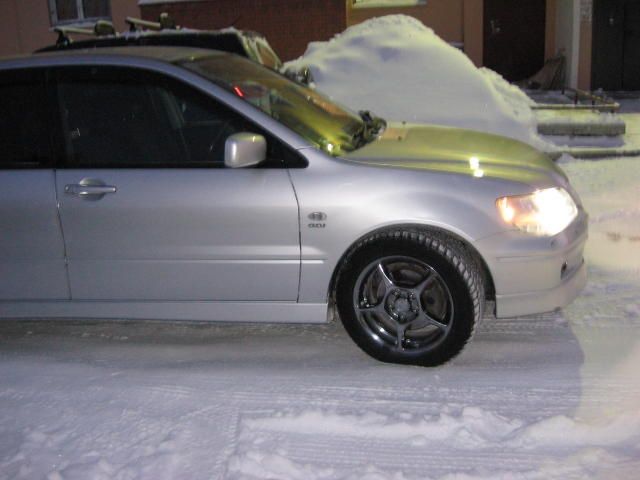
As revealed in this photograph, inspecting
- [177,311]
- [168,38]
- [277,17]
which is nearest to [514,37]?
[277,17]

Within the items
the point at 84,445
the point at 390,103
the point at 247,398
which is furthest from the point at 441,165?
the point at 390,103

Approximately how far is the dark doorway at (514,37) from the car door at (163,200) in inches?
485

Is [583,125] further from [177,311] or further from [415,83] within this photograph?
[177,311]

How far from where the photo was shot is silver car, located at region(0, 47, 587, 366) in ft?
13.6

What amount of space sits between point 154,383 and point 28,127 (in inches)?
66.4

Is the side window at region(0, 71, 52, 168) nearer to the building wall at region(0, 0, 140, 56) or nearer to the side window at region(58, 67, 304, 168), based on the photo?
the side window at region(58, 67, 304, 168)

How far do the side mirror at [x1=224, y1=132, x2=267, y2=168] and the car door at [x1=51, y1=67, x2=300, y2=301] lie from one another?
0.32 feet

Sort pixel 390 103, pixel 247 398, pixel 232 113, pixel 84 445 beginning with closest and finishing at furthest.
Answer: pixel 84 445
pixel 247 398
pixel 232 113
pixel 390 103

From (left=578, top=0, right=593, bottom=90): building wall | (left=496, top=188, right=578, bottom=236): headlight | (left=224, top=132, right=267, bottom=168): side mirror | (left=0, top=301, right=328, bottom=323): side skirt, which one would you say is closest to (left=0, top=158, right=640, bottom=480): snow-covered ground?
(left=0, top=301, right=328, bottom=323): side skirt

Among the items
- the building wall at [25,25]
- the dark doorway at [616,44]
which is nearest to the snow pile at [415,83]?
the dark doorway at [616,44]

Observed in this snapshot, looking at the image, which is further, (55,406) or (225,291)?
(225,291)

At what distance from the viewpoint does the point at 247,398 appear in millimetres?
4000

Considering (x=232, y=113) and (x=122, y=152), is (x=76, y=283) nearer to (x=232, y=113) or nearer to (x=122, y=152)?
(x=122, y=152)

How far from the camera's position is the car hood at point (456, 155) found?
4.25 metres
